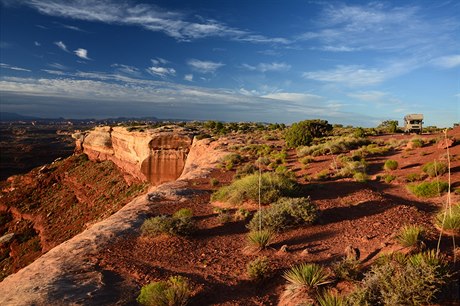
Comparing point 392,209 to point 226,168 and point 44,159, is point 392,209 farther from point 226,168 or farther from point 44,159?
point 44,159

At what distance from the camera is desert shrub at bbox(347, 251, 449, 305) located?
4469 mm

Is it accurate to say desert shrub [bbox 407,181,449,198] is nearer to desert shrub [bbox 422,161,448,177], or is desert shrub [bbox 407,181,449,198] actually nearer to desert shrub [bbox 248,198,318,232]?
desert shrub [bbox 422,161,448,177]

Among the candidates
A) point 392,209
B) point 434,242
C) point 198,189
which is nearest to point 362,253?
point 434,242

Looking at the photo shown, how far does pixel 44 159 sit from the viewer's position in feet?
249

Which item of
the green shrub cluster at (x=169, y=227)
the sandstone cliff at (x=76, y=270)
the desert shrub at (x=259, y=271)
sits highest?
the desert shrub at (x=259, y=271)

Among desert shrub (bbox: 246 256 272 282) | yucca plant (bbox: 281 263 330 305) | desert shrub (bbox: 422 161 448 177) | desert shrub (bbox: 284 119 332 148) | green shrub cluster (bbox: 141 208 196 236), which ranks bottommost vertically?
green shrub cluster (bbox: 141 208 196 236)

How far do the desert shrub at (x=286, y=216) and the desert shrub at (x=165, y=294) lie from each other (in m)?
3.75

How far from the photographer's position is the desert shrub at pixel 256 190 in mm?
12750

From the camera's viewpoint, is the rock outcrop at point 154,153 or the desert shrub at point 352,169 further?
the rock outcrop at point 154,153

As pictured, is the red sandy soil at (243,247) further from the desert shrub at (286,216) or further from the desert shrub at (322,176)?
the desert shrub at (322,176)

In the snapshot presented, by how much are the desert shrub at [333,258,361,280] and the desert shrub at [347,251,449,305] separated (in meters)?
0.67

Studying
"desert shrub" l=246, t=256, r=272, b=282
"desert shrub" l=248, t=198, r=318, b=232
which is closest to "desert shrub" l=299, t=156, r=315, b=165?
"desert shrub" l=248, t=198, r=318, b=232

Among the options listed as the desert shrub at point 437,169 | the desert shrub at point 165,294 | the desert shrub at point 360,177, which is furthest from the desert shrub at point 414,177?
the desert shrub at point 165,294

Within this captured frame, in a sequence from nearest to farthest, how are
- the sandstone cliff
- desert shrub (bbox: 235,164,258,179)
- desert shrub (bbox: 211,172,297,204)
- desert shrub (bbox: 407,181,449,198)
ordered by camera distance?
the sandstone cliff < desert shrub (bbox: 407,181,449,198) < desert shrub (bbox: 211,172,297,204) < desert shrub (bbox: 235,164,258,179)
